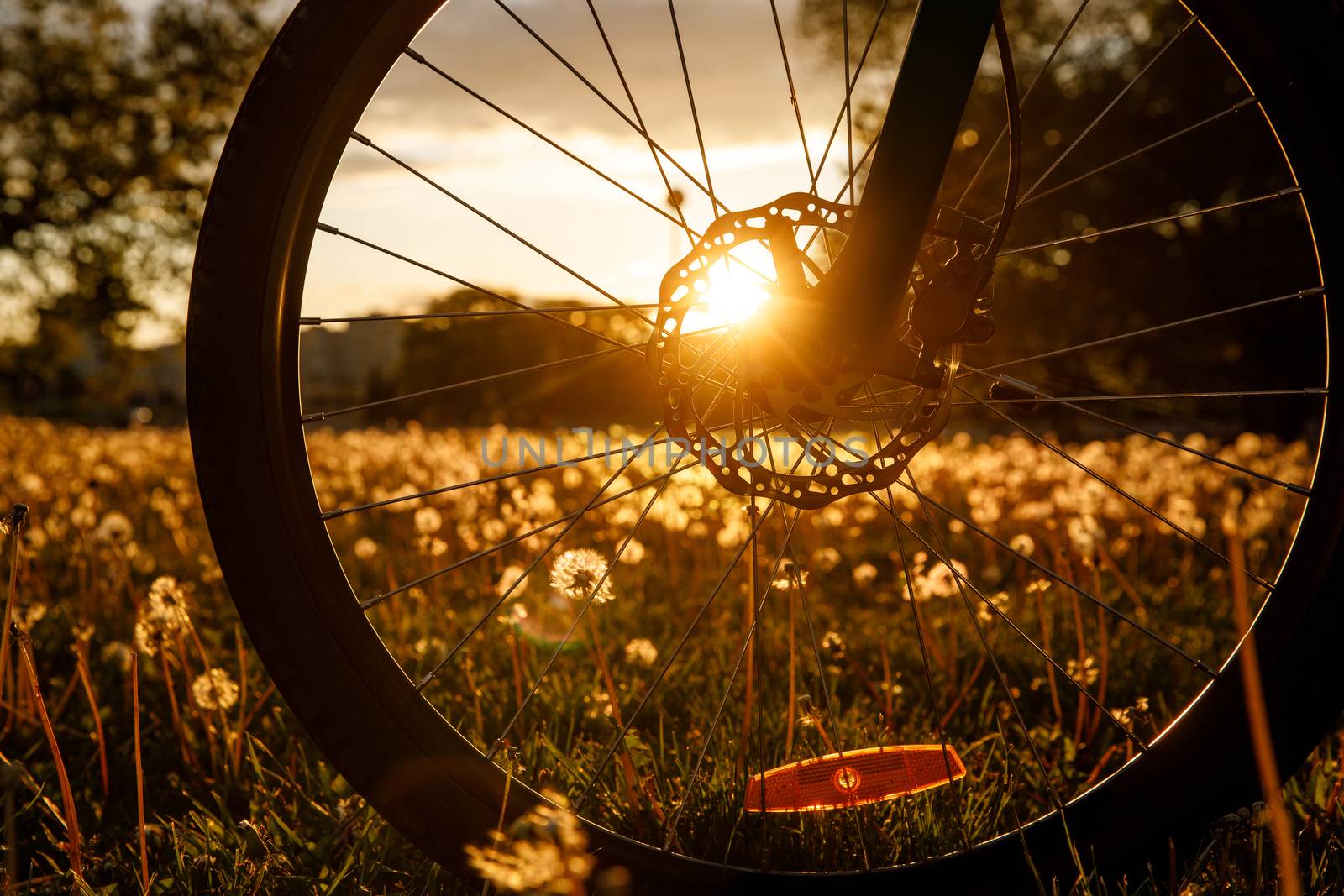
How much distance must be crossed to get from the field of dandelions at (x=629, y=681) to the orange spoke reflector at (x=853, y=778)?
7 centimetres

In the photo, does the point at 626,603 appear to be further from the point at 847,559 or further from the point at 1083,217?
the point at 1083,217

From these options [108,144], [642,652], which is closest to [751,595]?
[642,652]

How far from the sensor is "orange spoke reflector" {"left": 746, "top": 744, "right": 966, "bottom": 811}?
5.17 ft

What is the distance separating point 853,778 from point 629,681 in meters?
0.98

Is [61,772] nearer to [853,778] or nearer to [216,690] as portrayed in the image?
[216,690]

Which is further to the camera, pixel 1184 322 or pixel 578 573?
pixel 1184 322

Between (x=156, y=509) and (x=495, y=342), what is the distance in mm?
27218

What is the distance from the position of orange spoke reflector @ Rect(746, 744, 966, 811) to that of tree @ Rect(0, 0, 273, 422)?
21.9 m

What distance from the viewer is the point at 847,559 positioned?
155 inches

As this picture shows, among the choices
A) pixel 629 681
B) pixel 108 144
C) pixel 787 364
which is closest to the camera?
pixel 787 364

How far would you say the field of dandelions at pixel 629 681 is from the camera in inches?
64.7

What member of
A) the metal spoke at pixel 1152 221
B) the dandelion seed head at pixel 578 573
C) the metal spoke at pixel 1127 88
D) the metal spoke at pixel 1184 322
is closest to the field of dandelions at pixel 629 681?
the dandelion seed head at pixel 578 573

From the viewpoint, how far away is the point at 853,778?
158 cm

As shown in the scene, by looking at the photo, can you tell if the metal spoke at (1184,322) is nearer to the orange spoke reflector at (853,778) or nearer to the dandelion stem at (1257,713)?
the dandelion stem at (1257,713)
